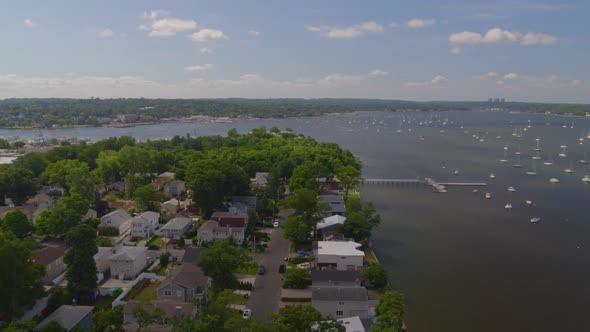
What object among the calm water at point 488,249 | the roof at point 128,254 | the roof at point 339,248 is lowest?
the calm water at point 488,249

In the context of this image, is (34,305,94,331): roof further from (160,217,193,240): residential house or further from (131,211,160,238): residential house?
(131,211,160,238): residential house

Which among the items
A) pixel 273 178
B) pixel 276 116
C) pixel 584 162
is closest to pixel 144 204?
pixel 273 178

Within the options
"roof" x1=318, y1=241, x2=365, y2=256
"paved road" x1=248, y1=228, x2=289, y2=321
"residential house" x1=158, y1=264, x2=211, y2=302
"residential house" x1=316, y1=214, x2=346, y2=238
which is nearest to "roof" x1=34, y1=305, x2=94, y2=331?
"residential house" x1=158, y1=264, x2=211, y2=302

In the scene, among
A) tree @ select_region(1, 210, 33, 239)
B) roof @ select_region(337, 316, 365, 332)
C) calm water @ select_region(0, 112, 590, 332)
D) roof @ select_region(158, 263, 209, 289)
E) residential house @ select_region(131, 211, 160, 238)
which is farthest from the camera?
residential house @ select_region(131, 211, 160, 238)

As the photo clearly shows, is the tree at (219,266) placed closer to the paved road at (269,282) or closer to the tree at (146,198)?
the paved road at (269,282)

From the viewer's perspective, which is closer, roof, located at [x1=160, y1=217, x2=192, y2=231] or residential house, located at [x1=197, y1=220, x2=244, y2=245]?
residential house, located at [x1=197, y1=220, x2=244, y2=245]

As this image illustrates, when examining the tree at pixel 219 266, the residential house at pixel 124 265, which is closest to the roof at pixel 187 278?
the tree at pixel 219 266

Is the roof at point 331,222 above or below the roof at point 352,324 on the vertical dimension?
above
